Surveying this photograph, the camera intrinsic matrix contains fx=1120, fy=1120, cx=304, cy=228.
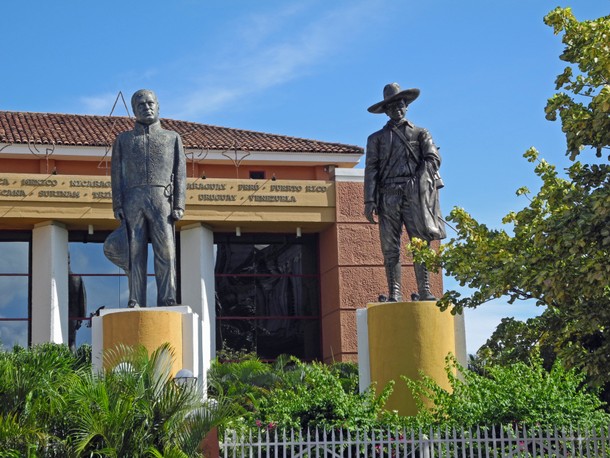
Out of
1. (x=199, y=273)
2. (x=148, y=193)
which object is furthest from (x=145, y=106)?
(x=199, y=273)

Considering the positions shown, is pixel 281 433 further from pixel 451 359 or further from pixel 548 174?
pixel 548 174

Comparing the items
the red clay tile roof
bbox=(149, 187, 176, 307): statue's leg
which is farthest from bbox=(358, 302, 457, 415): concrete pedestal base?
the red clay tile roof

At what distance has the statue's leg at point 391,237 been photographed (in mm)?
14188

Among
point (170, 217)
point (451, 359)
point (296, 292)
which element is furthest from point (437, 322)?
point (296, 292)

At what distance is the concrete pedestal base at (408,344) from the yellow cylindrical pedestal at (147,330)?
7.93 ft

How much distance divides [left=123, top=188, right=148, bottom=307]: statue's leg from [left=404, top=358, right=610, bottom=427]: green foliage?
4.24 m

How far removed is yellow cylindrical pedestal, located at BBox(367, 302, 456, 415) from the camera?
13.2 metres

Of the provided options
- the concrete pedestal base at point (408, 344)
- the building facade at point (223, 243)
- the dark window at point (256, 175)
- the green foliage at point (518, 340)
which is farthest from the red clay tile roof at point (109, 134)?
the green foliage at point (518, 340)

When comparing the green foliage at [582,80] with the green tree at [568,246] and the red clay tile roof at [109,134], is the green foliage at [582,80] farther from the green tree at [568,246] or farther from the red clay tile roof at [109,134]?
the red clay tile roof at [109,134]

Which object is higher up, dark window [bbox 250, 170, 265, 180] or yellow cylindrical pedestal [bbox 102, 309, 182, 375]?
dark window [bbox 250, 170, 265, 180]

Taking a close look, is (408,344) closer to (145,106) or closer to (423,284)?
(423,284)

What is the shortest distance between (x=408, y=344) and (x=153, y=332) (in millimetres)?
3041

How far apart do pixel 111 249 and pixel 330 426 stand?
176 inches

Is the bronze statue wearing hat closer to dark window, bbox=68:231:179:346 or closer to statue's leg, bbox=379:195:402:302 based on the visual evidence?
statue's leg, bbox=379:195:402:302
